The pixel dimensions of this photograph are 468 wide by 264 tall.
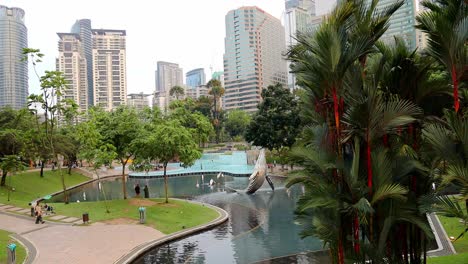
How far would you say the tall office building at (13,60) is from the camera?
4505 inches

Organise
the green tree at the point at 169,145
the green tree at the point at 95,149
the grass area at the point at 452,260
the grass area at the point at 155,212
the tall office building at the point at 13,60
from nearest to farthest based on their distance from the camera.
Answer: the grass area at the point at 452,260
the grass area at the point at 155,212
the green tree at the point at 95,149
the green tree at the point at 169,145
the tall office building at the point at 13,60

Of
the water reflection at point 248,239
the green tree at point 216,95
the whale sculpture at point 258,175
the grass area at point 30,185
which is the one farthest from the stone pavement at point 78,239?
the green tree at point 216,95

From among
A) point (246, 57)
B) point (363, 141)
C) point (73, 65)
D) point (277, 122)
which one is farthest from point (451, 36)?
point (73, 65)

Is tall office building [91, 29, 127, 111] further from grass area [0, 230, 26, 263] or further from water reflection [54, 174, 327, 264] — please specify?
grass area [0, 230, 26, 263]

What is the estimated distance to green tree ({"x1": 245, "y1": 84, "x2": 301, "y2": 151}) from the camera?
4578cm

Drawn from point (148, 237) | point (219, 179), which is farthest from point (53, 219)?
point (219, 179)

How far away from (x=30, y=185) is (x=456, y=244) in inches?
1500

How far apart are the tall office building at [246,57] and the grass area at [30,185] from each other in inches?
4374

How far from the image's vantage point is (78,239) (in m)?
18.0

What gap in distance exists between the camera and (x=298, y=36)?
6750mm

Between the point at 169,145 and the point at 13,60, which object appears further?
the point at 13,60

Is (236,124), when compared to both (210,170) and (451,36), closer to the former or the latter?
(210,170)

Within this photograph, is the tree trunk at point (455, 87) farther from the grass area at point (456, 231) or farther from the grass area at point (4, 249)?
the grass area at point (4, 249)

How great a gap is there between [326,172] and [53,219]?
20.6m
